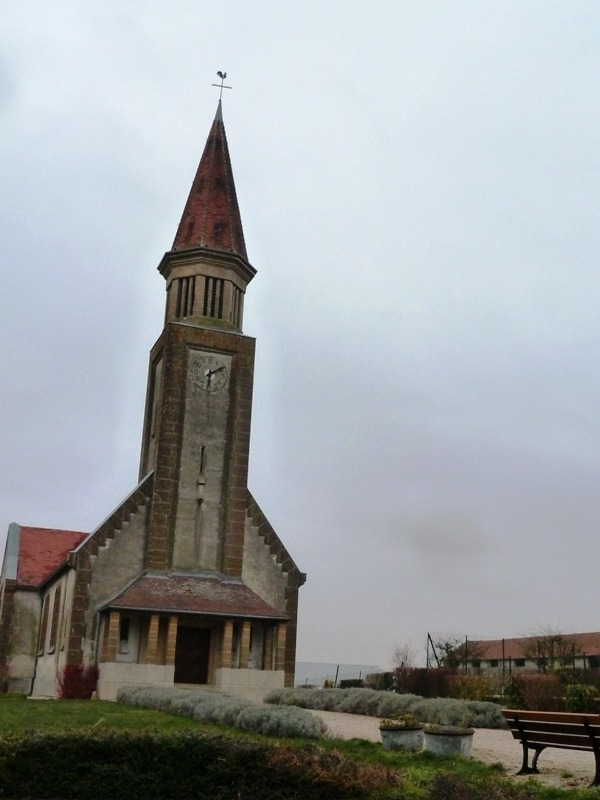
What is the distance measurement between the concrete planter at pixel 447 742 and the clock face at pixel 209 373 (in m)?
24.0

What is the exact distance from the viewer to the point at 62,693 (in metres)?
30.6

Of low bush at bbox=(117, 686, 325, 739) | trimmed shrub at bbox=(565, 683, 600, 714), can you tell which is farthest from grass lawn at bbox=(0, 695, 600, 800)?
trimmed shrub at bbox=(565, 683, 600, 714)

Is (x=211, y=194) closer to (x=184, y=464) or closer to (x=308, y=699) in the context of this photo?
(x=184, y=464)

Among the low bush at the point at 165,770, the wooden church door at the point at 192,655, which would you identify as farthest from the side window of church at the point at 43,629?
the low bush at the point at 165,770

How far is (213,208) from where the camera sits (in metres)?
40.8

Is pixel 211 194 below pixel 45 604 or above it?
above

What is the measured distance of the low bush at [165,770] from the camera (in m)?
9.94

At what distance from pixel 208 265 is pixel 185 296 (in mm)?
1738

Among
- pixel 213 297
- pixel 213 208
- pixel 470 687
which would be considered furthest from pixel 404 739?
pixel 213 208

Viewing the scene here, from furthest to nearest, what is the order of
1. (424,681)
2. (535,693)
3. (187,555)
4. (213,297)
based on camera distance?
(213,297)
(187,555)
(424,681)
(535,693)

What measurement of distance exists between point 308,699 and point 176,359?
15.5 metres

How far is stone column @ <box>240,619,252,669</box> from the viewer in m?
31.9

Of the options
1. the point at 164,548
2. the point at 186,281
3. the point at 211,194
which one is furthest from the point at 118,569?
the point at 211,194

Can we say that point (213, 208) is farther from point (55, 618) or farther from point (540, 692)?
point (540, 692)
